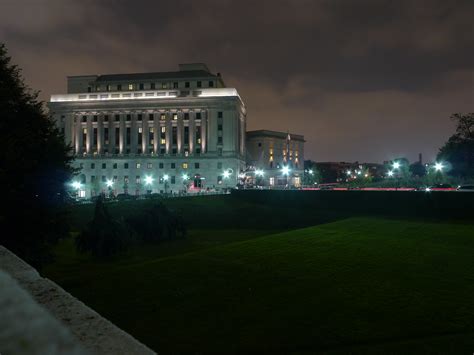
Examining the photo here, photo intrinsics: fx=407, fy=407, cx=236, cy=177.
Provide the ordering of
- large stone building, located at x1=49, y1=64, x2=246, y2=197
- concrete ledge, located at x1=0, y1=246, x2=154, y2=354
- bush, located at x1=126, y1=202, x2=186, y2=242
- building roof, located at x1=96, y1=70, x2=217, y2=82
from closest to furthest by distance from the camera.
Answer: concrete ledge, located at x1=0, y1=246, x2=154, y2=354 < bush, located at x1=126, y1=202, x2=186, y2=242 < large stone building, located at x1=49, y1=64, x2=246, y2=197 < building roof, located at x1=96, y1=70, x2=217, y2=82

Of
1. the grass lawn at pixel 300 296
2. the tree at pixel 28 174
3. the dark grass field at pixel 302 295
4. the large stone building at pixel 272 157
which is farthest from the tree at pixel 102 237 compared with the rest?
the large stone building at pixel 272 157

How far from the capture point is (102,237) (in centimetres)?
2702

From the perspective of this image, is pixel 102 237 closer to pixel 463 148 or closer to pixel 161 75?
pixel 463 148

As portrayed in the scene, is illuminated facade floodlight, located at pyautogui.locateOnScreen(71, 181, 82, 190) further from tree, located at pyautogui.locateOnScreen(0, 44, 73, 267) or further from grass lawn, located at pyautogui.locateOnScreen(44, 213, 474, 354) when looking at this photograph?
grass lawn, located at pyautogui.locateOnScreen(44, 213, 474, 354)

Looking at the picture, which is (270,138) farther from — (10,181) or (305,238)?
(10,181)

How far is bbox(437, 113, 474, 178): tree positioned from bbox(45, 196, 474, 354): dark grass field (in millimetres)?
57300

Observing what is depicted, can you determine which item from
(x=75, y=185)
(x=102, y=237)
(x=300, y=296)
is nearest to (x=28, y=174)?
(x=102, y=237)

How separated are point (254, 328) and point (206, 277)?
554cm

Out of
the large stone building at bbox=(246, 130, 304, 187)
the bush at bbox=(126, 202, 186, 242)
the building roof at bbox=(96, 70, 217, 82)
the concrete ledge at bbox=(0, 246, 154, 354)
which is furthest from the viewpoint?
the large stone building at bbox=(246, 130, 304, 187)

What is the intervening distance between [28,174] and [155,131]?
103091mm

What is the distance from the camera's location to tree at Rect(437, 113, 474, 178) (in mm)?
75938

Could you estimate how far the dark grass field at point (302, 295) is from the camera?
11.3 m

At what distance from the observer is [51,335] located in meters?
2.77

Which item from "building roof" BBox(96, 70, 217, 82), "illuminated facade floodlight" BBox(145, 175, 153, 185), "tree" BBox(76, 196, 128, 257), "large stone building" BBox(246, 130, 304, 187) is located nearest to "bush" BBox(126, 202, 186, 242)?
"tree" BBox(76, 196, 128, 257)
